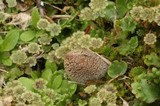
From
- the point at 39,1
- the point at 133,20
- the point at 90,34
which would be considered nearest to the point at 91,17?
the point at 90,34

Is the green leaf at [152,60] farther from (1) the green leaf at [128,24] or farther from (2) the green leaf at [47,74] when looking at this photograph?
(2) the green leaf at [47,74]

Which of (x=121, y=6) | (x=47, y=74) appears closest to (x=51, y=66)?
(x=47, y=74)

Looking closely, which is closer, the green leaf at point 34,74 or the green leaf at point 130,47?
the green leaf at point 130,47

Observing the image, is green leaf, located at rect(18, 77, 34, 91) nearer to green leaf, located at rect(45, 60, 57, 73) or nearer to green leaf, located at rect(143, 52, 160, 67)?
green leaf, located at rect(45, 60, 57, 73)

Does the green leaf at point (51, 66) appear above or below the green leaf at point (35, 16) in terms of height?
below

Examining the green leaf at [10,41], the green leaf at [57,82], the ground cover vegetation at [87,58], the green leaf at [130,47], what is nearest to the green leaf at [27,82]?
the ground cover vegetation at [87,58]

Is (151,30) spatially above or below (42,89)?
above

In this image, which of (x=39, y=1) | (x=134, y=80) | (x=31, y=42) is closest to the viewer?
(x=134, y=80)

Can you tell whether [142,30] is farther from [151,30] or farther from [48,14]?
[48,14]
